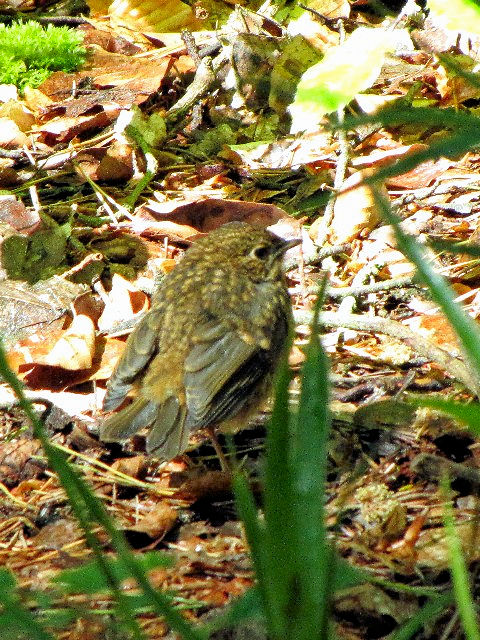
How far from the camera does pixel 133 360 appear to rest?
4.16 meters

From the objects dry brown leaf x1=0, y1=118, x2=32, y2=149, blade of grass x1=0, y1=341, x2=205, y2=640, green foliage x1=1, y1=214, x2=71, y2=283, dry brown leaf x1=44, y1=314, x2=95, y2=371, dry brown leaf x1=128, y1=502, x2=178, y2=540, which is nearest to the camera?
blade of grass x1=0, y1=341, x2=205, y2=640

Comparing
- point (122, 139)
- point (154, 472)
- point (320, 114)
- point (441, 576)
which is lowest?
point (154, 472)

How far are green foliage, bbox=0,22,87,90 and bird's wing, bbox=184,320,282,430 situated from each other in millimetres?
4009

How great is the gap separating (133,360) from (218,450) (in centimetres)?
55

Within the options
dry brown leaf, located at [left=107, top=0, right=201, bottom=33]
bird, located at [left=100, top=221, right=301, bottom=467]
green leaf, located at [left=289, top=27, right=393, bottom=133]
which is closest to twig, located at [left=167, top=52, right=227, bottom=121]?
dry brown leaf, located at [left=107, top=0, right=201, bottom=33]

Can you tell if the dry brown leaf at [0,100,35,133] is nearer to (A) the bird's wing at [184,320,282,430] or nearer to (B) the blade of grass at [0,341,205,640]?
(A) the bird's wing at [184,320,282,430]

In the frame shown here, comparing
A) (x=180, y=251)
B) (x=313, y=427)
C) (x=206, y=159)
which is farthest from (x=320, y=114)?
(x=313, y=427)

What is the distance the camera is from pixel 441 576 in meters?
3.03

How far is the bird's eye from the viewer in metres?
4.64

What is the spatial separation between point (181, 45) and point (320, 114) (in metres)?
3.39

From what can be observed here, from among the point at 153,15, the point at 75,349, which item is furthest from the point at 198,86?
the point at 75,349

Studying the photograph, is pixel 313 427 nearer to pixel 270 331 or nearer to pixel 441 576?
pixel 441 576

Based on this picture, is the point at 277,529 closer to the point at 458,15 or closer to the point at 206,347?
the point at 206,347

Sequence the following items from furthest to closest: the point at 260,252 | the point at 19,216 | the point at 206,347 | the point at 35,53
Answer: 1. the point at 35,53
2. the point at 19,216
3. the point at 260,252
4. the point at 206,347
